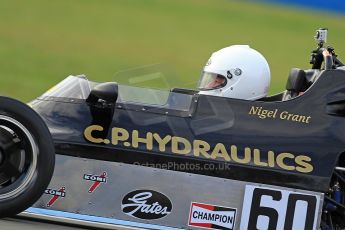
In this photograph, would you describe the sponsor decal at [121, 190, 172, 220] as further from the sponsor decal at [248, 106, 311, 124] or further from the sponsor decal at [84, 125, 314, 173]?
the sponsor decal at [248, 106, 311, 124]

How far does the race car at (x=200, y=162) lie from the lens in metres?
6.07

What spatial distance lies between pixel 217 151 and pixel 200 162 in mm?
146

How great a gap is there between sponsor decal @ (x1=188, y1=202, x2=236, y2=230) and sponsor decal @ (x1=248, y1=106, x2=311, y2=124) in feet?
2.33

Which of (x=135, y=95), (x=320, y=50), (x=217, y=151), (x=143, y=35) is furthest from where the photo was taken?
(x=143, y=35)

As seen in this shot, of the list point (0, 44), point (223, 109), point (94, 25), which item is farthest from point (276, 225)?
point (94, 25)

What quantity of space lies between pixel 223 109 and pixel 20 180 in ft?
5.04

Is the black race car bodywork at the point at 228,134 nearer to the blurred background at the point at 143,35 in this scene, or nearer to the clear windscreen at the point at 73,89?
the clear windscreen at the point at 73,89

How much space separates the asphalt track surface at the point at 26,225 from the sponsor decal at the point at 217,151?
2.15 feet

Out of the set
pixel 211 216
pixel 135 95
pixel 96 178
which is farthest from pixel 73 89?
pixel 211 216

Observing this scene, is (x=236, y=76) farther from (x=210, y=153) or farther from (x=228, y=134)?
(x=210, y=153)

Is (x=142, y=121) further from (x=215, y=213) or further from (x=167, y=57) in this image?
(x=167, y=57)

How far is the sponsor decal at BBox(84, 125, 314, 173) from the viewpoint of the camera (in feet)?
20.1

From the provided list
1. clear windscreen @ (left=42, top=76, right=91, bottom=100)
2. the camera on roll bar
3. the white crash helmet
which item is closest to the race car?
clear windscreen @ (left=42, top=76, right=91, bottom=100)

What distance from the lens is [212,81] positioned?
6734mm
